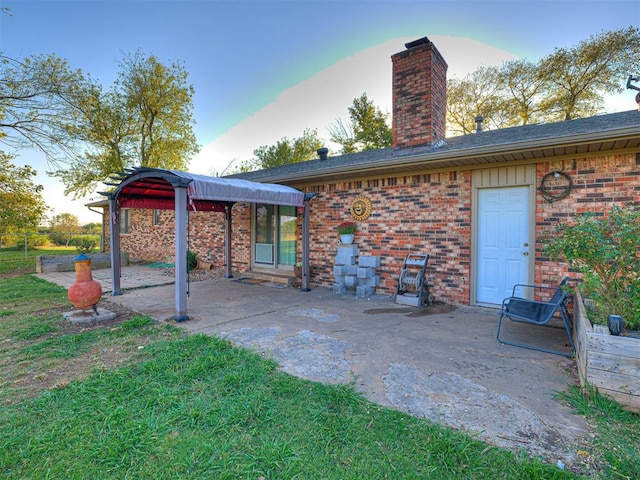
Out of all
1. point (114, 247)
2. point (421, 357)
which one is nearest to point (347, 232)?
point (421, 357)

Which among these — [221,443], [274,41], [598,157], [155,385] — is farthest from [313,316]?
[274,41]

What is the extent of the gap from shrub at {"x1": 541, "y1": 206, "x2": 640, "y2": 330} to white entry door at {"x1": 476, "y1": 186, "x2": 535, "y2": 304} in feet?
5.75

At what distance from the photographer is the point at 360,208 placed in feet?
21.9

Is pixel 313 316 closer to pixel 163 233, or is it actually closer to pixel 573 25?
pixel 163 233

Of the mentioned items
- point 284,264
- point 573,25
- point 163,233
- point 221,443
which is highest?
point 573,25

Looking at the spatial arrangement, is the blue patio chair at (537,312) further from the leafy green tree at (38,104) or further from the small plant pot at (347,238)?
the leafy green tree at (38,104)

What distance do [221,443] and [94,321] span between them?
3793 mm

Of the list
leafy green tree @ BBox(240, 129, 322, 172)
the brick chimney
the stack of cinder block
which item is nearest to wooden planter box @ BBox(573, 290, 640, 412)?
the stack of cinder block

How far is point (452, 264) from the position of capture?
18.2 feet

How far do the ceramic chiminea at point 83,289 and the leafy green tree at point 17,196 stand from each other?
919 cm

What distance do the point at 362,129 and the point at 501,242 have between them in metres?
18.7

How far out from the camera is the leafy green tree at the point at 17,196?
10.4 m

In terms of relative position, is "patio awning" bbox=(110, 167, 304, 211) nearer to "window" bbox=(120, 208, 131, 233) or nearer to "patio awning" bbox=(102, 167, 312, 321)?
"patio awning" bbox=(102, 167, 312, 321)

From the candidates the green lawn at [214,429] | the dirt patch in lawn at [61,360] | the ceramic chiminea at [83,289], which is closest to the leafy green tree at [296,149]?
the ceramic chiminea at [83,289]
